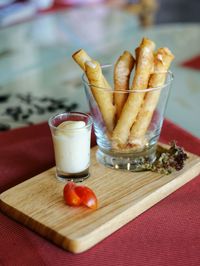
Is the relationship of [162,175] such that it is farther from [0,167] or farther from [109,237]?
[0,167]

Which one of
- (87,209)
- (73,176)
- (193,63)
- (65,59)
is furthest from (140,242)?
(65,59)

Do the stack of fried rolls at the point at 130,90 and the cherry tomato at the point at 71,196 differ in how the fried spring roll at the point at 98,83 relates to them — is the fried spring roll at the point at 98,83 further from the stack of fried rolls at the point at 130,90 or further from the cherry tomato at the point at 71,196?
the cherry tomato at the point at 71,196

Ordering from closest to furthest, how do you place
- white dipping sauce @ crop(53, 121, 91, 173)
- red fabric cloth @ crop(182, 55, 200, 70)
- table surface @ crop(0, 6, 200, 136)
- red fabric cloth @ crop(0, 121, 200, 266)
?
red fabric cloth @ crop(0, 121, 200, 266), white dipping sauce @ crop(53, 121, 91, 173), table surface @ crop(0, 6, 200, 136), red fabric cloth @ crop(182, 55, 200, 70)

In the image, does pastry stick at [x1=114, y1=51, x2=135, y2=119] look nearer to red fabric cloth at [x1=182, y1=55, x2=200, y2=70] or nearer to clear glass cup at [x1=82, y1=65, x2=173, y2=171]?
clear glass cup at [x1=82, y1=65, x2=173, y2=171]

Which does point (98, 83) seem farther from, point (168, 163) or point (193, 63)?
point (193, 63)

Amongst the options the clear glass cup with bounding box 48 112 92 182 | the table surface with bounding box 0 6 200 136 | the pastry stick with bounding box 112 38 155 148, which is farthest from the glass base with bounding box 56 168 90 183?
the table surface with bounding box 0 6 200 136

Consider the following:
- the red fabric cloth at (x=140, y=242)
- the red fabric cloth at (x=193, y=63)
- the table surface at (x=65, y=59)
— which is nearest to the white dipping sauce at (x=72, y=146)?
the red fabric cloth at (x=140, y=242)
